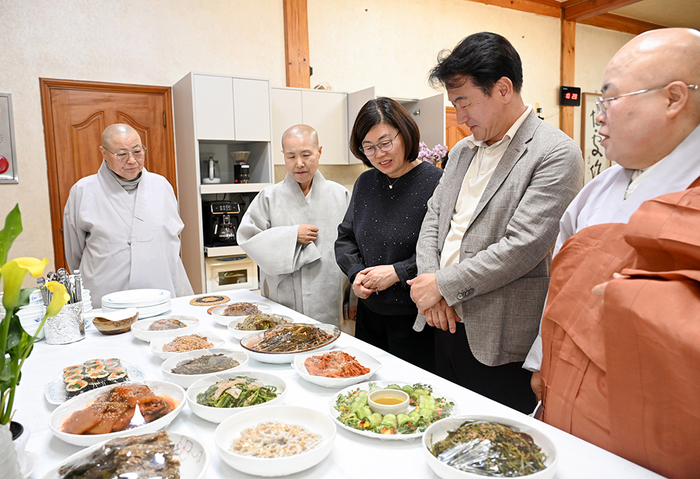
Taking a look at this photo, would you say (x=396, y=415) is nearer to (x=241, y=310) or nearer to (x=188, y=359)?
(x=188, y=359)

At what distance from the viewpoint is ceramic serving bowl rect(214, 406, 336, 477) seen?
2.67 ft

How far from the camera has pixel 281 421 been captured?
3.31 ft

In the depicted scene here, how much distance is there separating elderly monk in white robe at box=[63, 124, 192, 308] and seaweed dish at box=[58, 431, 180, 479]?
2.03m

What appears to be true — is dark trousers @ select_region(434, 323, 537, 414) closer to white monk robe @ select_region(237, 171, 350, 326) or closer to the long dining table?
the long dining table

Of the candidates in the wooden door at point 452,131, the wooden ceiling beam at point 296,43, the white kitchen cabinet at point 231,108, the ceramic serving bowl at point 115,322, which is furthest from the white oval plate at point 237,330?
the wooden door at point 452,131

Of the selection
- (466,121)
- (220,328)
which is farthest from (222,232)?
(466,121)

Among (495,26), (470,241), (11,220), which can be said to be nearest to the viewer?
(11,220)

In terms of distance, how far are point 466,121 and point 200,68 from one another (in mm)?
3266

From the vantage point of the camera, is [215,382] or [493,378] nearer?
[215,382]

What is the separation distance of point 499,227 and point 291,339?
746 mm

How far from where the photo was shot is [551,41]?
6.21 metres

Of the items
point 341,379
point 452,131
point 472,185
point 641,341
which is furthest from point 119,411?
point 452,131

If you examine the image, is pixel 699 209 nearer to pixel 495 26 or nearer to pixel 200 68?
pixel 200 68

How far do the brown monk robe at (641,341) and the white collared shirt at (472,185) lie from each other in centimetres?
55
